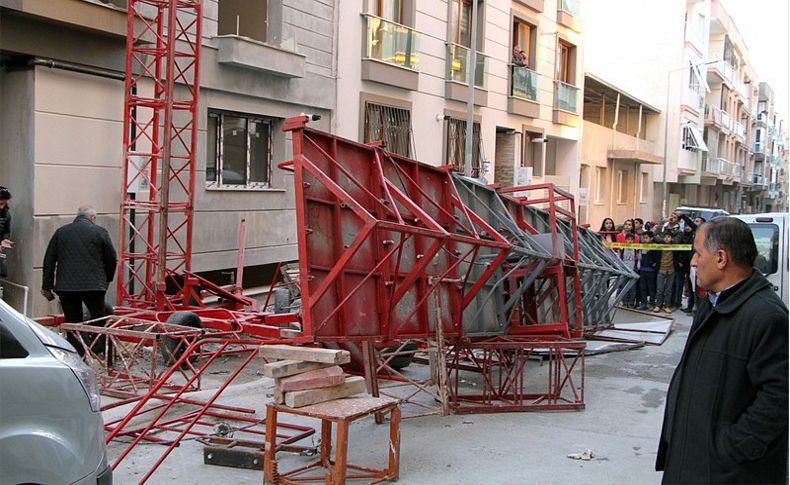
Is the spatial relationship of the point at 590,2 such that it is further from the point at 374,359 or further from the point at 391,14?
the point at 374,359

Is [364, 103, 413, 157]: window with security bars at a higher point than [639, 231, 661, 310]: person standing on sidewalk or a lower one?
higher

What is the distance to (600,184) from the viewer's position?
3491 centimetres

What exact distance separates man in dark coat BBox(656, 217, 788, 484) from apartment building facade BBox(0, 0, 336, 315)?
9.29m

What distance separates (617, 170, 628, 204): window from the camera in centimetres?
3768

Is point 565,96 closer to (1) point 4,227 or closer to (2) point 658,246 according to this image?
(2) point 658,246

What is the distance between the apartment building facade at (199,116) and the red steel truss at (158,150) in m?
0.30

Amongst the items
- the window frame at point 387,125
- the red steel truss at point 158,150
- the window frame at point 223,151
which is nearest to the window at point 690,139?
the window frame at point 387,125

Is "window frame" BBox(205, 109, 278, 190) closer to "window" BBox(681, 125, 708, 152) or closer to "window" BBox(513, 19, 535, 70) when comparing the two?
"window" BBox(513, 19, 535, 70)

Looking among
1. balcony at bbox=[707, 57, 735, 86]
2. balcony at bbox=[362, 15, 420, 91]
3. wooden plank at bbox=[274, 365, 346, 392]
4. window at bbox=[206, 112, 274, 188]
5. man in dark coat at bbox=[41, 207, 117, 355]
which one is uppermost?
balcony at bbox=[707, 57, 735, 86]

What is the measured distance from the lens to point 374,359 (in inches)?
308

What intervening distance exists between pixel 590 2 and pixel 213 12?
→ 88.0ft

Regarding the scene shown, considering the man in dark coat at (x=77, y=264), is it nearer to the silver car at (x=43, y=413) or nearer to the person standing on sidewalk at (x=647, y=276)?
the silver car at (x=43, y=413)

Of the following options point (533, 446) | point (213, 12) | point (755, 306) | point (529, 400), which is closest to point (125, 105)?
point (213, 12)

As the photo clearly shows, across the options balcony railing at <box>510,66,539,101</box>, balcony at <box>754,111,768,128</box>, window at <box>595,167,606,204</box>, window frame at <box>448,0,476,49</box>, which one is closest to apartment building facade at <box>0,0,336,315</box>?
window frame at <box>448,0,476,49</box>
